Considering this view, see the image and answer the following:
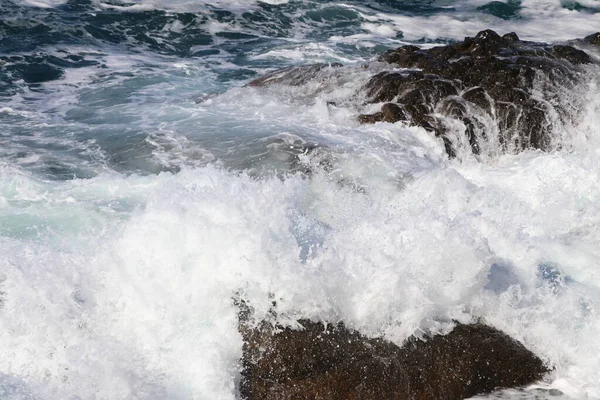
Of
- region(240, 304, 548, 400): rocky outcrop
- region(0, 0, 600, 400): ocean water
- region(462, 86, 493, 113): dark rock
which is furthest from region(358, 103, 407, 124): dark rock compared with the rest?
region(240, 304, 548, 400): rocky outcrop

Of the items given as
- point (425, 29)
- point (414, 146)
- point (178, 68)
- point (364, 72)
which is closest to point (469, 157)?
point (414, 146)

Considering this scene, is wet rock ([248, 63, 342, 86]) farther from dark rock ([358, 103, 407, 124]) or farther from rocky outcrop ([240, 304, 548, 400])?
rocky outcrop ([240, 304, 548, 400])

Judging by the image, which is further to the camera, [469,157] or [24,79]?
[24,79]

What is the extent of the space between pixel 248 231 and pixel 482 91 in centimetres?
547

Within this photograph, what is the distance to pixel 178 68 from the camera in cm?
1311

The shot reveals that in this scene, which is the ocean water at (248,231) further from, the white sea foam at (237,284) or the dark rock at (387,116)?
the dark rock at (387,116)

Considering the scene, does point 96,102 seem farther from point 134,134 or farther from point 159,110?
point 134,134

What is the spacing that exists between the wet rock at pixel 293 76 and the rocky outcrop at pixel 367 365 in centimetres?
659

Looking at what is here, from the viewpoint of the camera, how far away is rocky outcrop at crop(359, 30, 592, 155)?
9188 millimetres

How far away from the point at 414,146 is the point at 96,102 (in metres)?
5.09

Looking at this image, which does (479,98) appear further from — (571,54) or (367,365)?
(367,365)

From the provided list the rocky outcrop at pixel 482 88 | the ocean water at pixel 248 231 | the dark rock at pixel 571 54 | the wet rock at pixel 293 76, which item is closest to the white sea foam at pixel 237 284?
the ocean water at pixel 248 231

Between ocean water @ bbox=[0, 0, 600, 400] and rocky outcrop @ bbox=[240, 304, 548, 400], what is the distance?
0.36ft

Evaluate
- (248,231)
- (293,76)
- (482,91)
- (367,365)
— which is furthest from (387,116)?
(367,365)
